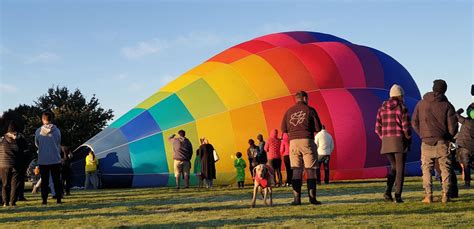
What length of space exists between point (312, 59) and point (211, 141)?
14.5 ft

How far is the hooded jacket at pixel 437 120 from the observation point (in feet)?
32.7

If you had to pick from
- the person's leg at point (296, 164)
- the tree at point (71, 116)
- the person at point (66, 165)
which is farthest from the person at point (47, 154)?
the tree at point (71, 116)

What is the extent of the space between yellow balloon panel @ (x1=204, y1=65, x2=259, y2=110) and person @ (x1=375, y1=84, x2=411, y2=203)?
9663mm

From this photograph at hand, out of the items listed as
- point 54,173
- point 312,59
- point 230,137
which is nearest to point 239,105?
point 230,137

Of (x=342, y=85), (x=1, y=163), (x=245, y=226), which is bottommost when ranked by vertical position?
(x=245, y=226)

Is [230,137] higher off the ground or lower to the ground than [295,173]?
higher

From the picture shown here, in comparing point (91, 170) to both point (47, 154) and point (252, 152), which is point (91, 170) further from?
point (47, 154)

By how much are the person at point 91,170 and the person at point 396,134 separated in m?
12.0

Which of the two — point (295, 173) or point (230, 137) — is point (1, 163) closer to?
point (295, 173)

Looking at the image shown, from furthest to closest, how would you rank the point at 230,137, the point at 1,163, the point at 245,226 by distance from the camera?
1. the point at 230,137
2. the point at 1,163
3. the point at 245,226

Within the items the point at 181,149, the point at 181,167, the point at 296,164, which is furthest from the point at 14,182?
the point at 181,167

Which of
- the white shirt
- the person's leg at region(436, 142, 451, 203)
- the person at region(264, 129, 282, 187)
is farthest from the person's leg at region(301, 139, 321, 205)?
the white shirt

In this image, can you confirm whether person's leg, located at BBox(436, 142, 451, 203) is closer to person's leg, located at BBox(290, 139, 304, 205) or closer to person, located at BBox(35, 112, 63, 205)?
person's leg, located at BBox(290, 139, 304, 205)

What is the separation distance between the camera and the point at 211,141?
19.9m
